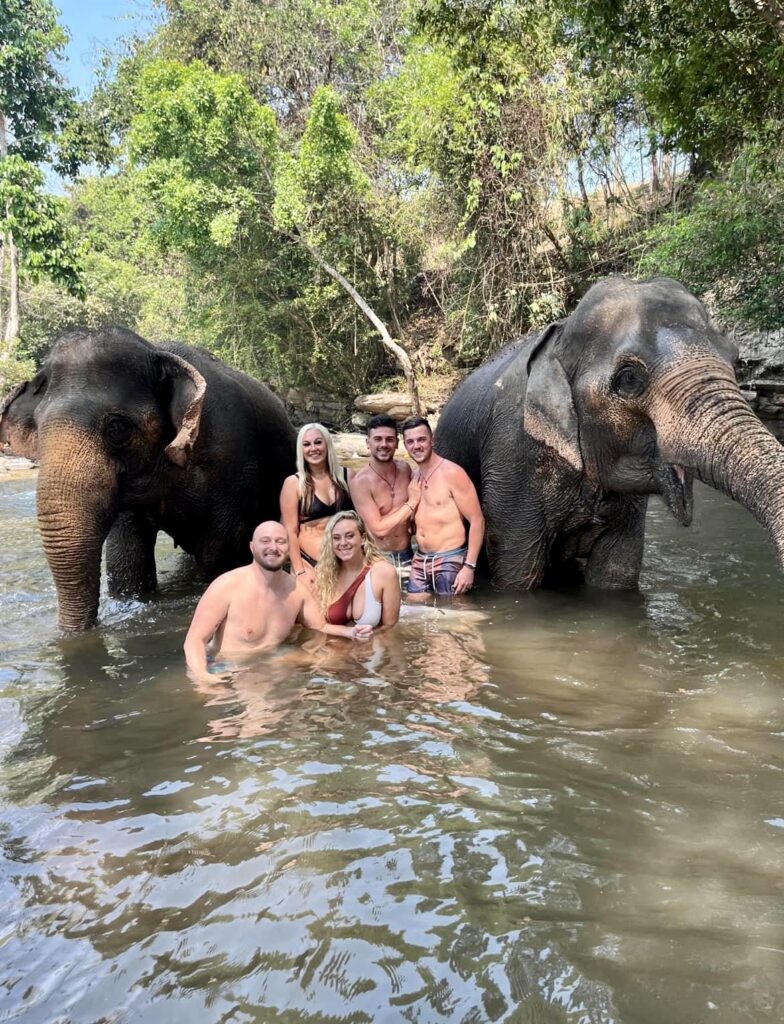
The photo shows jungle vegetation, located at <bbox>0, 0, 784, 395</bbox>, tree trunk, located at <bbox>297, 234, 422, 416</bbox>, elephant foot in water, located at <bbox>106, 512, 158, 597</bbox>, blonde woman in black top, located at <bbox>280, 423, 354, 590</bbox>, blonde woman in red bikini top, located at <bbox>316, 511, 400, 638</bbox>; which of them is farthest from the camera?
tree trunk, located at <bbox>297, 234, 422, 416</bbox>

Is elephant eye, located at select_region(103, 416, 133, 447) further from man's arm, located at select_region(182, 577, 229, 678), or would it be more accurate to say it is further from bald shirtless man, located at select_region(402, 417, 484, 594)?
bald shirtless man, located at select_region(402, 417, 484, 594)

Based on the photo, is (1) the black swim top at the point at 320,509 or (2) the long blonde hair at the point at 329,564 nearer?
(2) the long blonde hair at the point at 329,564

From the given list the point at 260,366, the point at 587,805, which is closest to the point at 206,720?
the point at 587,805

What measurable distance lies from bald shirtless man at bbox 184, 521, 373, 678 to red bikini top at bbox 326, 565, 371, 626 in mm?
247

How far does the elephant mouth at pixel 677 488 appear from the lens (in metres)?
4.55

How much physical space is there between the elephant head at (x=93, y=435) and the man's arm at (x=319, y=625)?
128 cm

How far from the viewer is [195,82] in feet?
61.2

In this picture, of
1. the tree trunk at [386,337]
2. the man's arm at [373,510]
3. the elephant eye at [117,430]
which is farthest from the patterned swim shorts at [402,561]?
the tree trunk at [386,337]

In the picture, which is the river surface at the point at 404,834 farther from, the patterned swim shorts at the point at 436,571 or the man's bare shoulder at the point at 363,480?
the man's bare shoulder at the point at 363,480

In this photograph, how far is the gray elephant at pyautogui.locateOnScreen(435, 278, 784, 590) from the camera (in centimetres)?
414

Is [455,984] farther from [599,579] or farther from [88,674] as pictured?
[599,579]

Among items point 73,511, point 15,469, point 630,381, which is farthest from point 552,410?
point 15,469

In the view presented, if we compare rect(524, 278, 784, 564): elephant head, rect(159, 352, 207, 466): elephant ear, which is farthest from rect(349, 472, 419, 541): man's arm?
rect(524, 278, 784, 564): elephant head

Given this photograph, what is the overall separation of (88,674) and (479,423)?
125 inches
